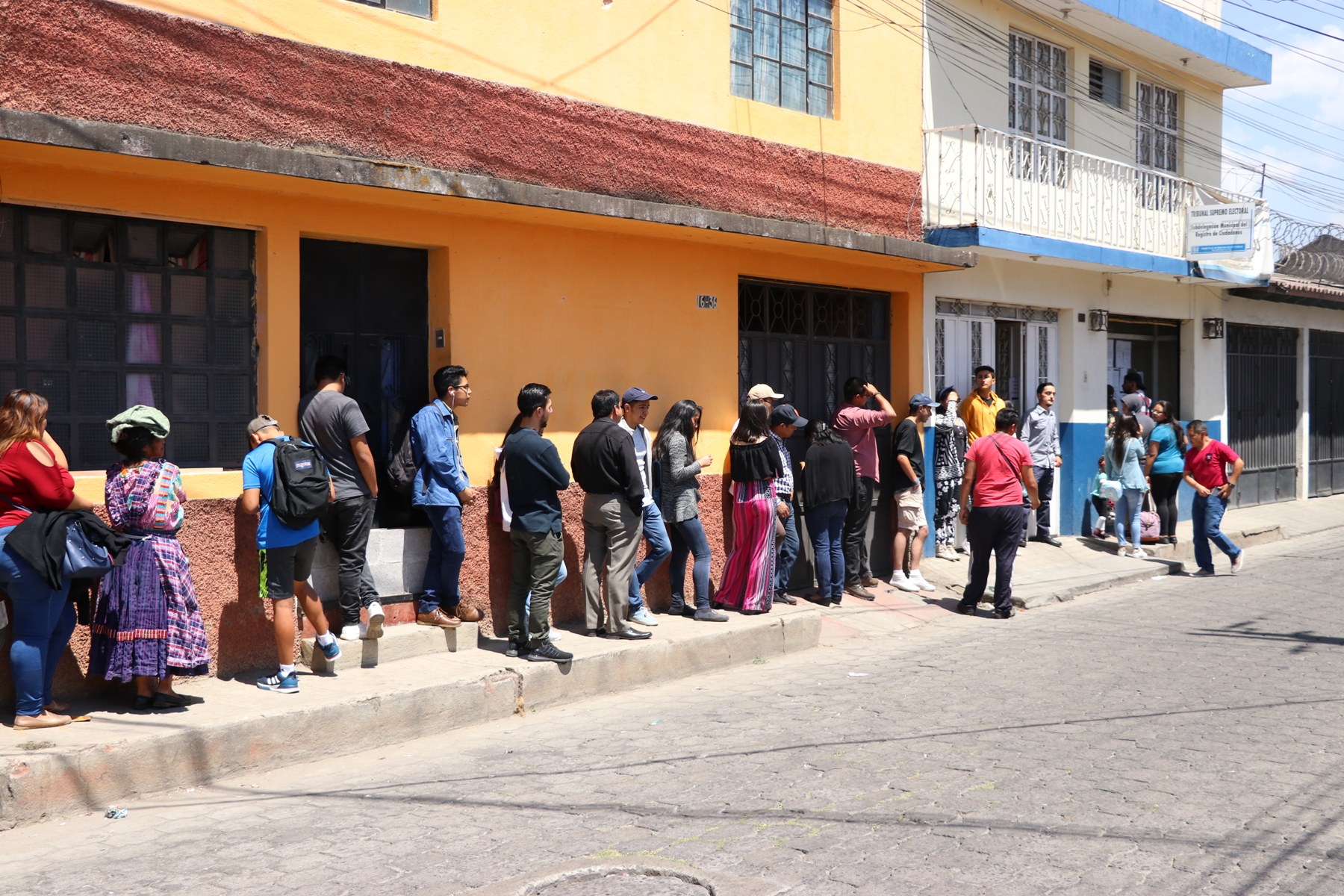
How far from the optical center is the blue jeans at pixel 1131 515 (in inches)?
Answer: 544

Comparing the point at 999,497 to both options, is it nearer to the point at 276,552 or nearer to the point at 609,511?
the point at 609,511

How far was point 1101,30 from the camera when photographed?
1500 centimetres

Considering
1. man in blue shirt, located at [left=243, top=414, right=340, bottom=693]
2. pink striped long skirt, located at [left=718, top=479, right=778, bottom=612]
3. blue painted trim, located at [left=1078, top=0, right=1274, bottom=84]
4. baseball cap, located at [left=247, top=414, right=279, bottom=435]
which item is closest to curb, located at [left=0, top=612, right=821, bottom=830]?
man in blue shirt, located at [left=243, top=414, right=340, bottom=693]

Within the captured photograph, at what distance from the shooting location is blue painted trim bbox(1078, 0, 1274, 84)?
14.7 metres

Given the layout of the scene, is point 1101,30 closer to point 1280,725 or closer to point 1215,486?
point 1215,486

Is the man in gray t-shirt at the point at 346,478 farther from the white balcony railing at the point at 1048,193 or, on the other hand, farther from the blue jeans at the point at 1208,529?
the blue jeans at the point at 1208,529

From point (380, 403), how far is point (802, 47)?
5.54 m

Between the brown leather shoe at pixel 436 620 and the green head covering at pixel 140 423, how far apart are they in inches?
91.5

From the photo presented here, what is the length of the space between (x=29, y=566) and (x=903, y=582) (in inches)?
306

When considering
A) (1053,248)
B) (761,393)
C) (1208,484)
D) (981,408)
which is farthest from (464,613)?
(1208,484)

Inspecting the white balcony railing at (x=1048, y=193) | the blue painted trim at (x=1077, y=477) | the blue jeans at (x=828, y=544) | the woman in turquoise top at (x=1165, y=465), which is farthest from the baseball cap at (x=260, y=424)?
the woman in turquoise top at (x=1165, y=465)

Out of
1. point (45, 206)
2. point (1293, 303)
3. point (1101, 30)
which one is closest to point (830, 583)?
point (45, 206)

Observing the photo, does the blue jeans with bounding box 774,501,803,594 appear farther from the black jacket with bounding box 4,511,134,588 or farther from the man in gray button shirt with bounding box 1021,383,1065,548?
the black jacket with bounding box 4,511,134,588

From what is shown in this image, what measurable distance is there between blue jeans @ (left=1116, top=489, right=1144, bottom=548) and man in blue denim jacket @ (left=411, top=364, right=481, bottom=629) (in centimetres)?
857
